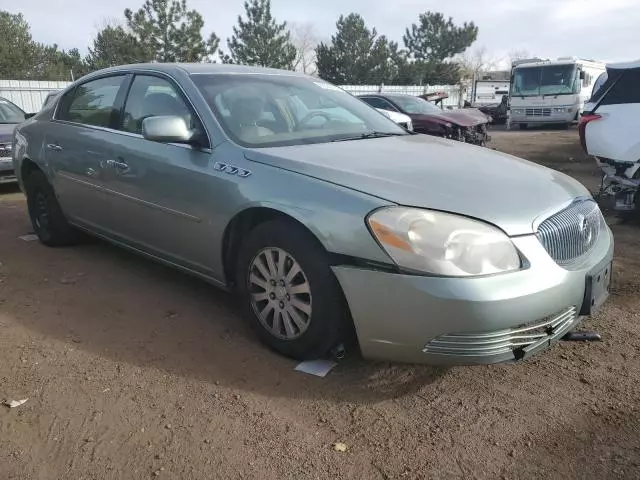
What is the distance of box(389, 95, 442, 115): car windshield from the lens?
1278cm

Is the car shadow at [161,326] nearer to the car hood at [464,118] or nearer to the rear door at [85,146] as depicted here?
the rear door at [85,146]

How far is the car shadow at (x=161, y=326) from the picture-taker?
2861mm

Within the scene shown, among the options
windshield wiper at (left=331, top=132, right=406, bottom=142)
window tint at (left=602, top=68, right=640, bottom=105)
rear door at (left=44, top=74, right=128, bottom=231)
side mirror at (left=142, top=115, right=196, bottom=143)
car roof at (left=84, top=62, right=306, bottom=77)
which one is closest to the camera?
side mirror at (left=142, top=115, right=196, bottom=143)

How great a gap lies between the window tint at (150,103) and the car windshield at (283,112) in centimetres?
18

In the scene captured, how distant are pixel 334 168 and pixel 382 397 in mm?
1157

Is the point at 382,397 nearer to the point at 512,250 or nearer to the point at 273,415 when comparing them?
the point at 273,415

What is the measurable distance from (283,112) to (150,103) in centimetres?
96

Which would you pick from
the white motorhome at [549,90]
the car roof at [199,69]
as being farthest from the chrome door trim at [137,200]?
the white motorhome at [549,90]

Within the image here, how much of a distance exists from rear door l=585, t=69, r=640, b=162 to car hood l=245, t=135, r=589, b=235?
10.00ft

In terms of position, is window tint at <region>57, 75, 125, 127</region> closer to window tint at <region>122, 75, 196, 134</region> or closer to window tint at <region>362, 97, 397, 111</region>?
window tint at <region>122, 75, 196, 134</region>

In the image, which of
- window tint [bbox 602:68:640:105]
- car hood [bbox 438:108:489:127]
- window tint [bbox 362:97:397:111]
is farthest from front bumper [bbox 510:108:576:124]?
window tint [bbox 602:68:640:105]

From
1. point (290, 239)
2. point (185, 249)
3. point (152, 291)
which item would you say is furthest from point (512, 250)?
point (152, 291)

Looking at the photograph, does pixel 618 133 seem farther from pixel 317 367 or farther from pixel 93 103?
pixel 93 103

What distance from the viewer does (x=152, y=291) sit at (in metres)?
4.11
